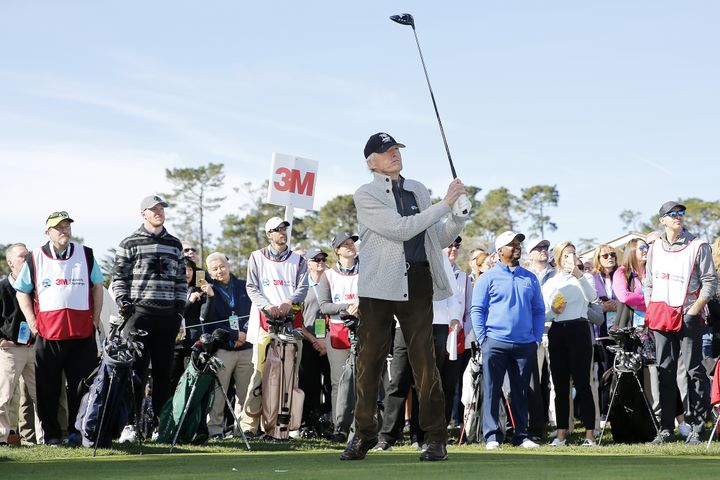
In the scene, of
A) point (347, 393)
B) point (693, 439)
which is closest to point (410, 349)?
point (347, 393)

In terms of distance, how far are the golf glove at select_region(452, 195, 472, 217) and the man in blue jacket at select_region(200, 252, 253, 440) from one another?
5.52m

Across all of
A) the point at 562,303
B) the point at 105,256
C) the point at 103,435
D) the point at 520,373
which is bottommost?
the point at 103,435

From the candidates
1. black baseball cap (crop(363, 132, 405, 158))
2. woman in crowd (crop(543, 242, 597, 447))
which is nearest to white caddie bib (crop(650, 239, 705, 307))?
woman in crowd (crop(543, 242, 597, 447))

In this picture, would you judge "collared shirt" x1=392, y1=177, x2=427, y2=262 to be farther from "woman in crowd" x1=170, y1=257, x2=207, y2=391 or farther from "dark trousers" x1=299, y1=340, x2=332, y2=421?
"woman in crowd" x1=170, y1=257, x2=207, y2=391

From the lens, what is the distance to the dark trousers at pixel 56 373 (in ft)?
34.2

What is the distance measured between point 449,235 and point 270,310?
4637 mm

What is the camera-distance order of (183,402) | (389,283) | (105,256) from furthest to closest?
(105,256), (183,402), (389,283)

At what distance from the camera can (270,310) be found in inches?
454

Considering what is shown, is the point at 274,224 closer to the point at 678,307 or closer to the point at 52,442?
the point at 52,442

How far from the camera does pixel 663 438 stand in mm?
10422

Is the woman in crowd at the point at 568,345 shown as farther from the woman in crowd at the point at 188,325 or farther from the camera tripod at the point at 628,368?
the woman in crowd at the point at 188,325

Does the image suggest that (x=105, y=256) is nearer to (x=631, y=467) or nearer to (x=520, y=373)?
(x=520, y=373)

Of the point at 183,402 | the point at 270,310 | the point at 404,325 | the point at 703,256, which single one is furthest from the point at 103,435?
the point at 703,256

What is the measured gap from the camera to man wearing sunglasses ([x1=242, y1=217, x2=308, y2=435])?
38.7 ft
